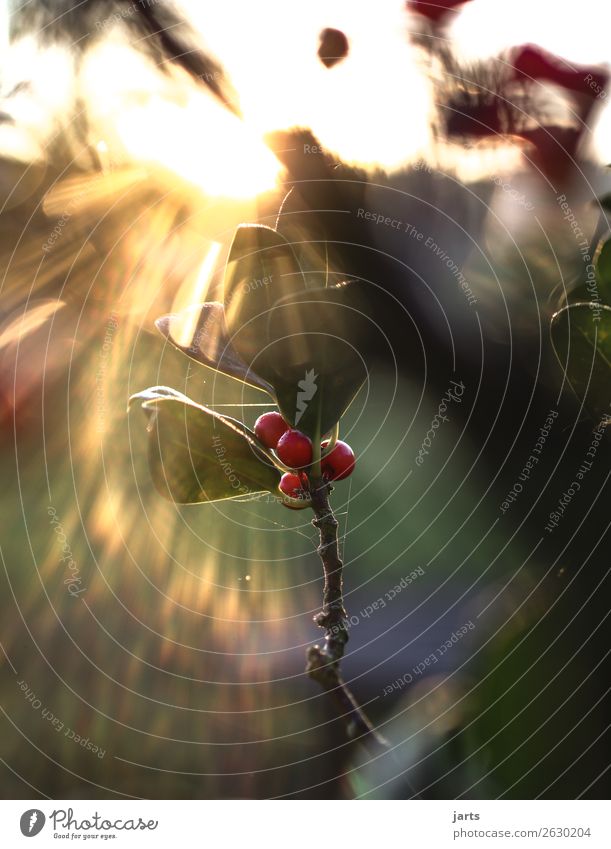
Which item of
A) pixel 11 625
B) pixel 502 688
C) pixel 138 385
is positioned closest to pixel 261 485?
pixel 502 688

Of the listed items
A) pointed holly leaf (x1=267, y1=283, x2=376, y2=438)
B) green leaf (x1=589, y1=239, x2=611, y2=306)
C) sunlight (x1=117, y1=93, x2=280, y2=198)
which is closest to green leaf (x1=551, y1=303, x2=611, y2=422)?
green leaf (x1=589, y1=239, x2=611, y2=306)

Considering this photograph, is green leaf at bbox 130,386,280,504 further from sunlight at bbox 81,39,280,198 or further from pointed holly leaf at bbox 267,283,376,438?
sunlight at bbox 81,39,280,198

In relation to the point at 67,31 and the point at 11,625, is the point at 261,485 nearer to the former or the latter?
the point at 11,625

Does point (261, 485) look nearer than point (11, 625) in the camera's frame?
Yes

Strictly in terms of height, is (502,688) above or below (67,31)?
below

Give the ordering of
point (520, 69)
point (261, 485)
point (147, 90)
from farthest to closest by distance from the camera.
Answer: point (147, 90) < point (520, 69) < point (261, 485)
